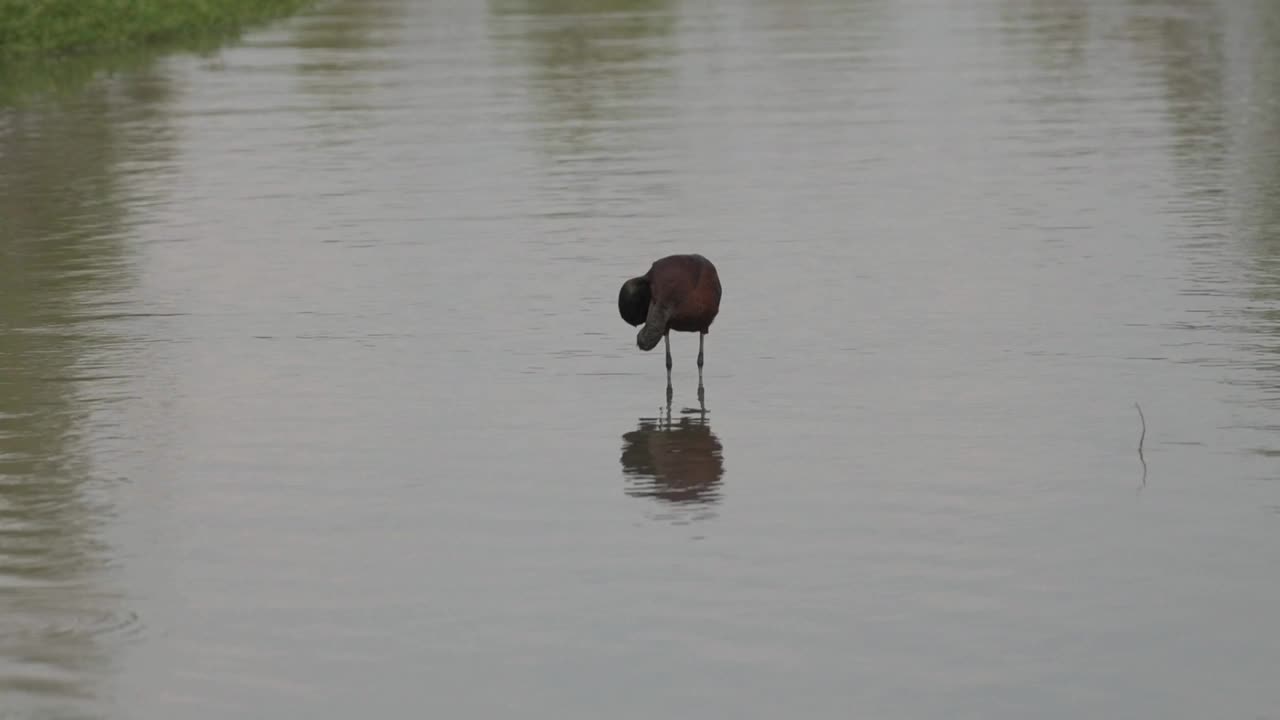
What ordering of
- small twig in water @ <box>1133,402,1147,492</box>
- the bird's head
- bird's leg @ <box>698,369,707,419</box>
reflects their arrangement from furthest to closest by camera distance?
the bird's head, bird's leg @ <box>698,369,707,419</box>, small twig in water @ <box>1133,402,1147,492</box>

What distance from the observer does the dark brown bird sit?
12727 mm

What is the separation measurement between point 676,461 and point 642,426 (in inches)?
31.3

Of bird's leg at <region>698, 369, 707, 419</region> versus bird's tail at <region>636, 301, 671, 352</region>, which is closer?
bird's leg at <region>698, 369, 707, 419</region>

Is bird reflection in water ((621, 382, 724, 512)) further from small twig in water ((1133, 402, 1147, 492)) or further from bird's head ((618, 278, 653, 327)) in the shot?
small twig in water ((1133, 402, 1147, 492))

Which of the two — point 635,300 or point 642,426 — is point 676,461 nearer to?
point 642,426

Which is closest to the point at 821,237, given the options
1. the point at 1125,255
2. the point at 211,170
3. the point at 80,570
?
the point at 1125,255

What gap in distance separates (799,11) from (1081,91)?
18.1m

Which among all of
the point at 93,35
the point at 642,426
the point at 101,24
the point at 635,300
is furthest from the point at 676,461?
the point at 101,24

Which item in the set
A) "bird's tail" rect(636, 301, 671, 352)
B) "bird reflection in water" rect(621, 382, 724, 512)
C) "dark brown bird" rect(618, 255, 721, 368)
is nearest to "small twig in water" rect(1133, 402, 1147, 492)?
"bird reflection in water" rect(621, 382, 724, 512)

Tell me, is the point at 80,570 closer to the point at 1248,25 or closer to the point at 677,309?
the point at 677,309

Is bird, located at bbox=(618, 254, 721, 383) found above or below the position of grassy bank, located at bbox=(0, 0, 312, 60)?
above

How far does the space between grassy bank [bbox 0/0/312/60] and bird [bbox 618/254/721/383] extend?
2963 cm

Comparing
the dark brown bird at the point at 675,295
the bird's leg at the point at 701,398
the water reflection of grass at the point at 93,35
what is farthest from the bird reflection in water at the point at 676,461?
the water reflection of grass at the point at 93,35

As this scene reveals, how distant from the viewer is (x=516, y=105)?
98.4 ft
